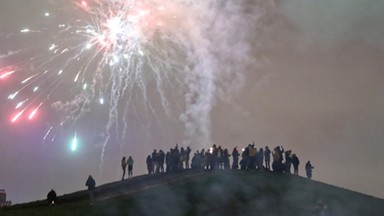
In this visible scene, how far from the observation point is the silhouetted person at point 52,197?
3428 centimetres

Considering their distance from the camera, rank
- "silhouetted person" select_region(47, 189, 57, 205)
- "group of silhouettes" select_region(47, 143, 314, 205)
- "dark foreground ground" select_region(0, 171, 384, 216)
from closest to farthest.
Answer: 1. "dark foreground ground" select_region(0, 171, 384, 216)
2. "silhouetted person" select_region(47, 189, 57, 205)
3. "group of silhouettes" select_region(47, 143, 314, 205)

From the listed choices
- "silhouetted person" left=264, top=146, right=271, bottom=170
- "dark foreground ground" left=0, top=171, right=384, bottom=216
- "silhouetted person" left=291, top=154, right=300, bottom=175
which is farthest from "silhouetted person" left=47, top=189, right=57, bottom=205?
"silhouetted person" left=291, top=154, right=300, bottom=175

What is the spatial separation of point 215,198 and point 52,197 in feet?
39.7

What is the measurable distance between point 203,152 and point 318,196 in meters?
11.5

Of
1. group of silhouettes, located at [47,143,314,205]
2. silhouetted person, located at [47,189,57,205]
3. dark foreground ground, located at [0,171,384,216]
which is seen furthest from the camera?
group of silhouettes, located at [47,143,314,205]

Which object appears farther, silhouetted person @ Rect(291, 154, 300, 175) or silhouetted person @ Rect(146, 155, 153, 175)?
silhouetted person @ Rect(291, 154, 300, 175)

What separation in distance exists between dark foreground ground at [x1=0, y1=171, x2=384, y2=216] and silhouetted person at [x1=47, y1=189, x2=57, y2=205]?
1.83 ft

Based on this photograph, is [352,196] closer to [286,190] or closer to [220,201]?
[286,190]

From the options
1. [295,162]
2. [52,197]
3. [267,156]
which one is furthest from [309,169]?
[52,197]

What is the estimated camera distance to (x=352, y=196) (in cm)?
4219

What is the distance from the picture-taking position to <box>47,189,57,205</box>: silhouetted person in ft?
112

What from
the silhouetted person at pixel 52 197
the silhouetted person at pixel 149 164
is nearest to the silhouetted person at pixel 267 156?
the silhouetted person at pixel 149 164

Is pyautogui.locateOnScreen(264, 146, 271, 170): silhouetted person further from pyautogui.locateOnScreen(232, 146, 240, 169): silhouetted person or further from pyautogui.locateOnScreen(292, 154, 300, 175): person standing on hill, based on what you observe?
pyautogui.locateOnScreen(232, 146, 240, 169): silhouetted person

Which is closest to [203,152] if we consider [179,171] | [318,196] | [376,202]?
[179,171]
